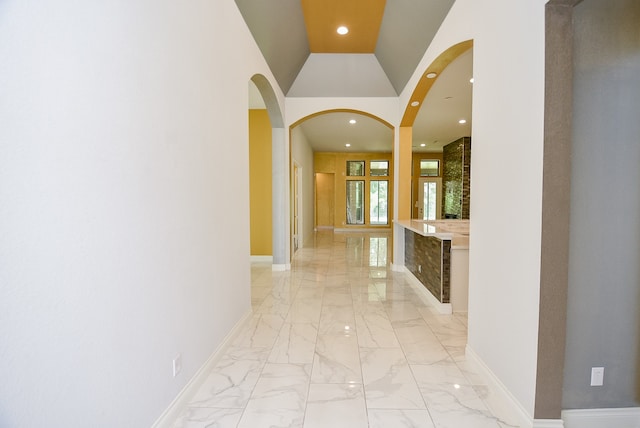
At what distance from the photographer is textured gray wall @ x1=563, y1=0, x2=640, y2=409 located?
5.69 feet

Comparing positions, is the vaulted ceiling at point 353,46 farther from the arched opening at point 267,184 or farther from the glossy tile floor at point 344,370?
the glossy tile floor at point 344,370

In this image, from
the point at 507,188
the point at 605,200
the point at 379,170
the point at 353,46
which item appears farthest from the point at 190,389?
the point at 379,170

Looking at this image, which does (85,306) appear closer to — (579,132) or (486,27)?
(579,132)

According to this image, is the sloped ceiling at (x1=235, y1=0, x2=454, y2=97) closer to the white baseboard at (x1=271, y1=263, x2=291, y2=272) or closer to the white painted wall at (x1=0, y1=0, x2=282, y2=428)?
the white painted wall at (x1=0, y1=0, x2=282, y2=428)

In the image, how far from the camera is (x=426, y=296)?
4.21m

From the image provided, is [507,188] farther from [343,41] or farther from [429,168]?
[429,168]

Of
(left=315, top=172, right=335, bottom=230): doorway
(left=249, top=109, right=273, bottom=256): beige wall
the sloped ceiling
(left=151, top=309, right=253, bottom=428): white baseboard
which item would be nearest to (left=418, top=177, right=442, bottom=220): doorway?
(left=315, top=172, right=335, bottom=230): doorway

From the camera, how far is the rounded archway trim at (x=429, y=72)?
9.94 feet

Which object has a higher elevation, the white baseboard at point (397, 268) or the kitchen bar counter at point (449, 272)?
the kitchen bar counter at point (449, 272)

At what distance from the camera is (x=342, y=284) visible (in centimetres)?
497

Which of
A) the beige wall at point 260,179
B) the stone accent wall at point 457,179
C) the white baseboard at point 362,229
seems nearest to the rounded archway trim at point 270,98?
the beige wall at point 260,179

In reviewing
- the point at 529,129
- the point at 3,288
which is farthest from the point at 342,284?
the point at 3,288

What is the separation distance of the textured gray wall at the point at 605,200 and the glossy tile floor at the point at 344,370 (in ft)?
2.30

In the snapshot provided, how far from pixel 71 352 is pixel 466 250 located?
11.8 feet
